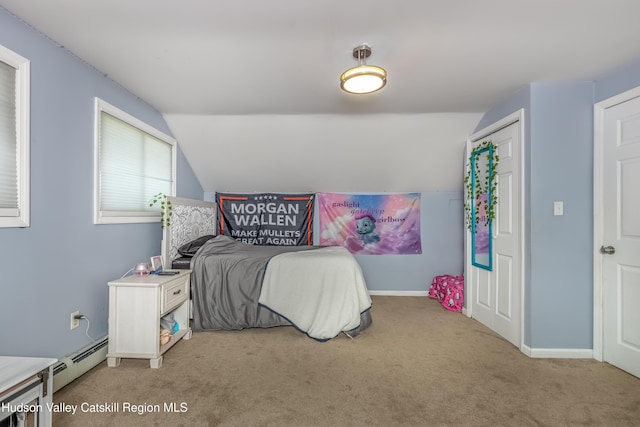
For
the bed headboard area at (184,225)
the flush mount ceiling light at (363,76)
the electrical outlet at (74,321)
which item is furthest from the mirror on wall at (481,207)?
the electrical outlet at (74,321)

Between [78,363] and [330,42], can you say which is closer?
[330,42]

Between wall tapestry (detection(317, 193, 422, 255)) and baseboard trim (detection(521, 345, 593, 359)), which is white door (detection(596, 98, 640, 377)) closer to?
baseboard trim (detection(521, 345, 593, 359))

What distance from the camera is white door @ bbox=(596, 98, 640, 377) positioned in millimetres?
2123

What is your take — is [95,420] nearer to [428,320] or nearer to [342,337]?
[342,337]

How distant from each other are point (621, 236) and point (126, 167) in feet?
13.5

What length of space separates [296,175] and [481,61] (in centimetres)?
261

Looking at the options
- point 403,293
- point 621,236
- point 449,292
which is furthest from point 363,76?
point 403,293

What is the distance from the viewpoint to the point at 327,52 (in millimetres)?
1997

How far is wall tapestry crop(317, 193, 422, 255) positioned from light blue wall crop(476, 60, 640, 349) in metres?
1.95

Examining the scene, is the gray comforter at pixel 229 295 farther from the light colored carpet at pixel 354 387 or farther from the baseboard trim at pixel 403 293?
the baseboard trim at pixel 403 293

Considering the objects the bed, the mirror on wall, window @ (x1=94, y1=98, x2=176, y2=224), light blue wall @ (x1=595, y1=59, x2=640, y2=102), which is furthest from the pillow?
light blue wall @ (x1=595, y1=59, x2=640, y2=102)

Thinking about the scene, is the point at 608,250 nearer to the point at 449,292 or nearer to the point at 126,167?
A: the point at 449,292

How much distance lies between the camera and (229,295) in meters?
→ 2.94

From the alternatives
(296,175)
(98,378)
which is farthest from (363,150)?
(98,378)
